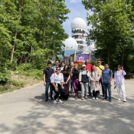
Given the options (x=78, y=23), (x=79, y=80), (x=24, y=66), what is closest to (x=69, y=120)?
(x=79, y=80)

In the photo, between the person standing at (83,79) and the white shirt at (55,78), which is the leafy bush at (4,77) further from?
the person standing at (83,79)

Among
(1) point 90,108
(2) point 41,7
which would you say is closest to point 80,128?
(1) point 90,108

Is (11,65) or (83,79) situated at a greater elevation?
(11,65)

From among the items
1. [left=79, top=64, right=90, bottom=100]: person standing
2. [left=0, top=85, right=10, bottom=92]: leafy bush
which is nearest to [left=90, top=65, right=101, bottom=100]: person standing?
[left=79, top=64, right=90, bottom=100]: person standing

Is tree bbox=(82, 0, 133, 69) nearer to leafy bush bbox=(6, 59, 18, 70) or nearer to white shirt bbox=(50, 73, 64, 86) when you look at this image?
leafy bush bbox=(6, 59, 18, 70)

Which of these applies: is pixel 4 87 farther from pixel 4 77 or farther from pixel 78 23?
pixel 78 23

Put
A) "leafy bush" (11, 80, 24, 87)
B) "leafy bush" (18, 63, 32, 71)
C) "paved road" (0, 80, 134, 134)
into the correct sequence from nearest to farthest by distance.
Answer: "paved road" (0, 80, 134, 134) < "leafy bush" (11, 80, 24, 87) < "leafy bush" (18, 63, 32, 71)

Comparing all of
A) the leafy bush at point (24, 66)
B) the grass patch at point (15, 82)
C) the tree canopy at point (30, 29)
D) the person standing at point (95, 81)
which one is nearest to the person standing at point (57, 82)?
the person standing at point (95, 81)

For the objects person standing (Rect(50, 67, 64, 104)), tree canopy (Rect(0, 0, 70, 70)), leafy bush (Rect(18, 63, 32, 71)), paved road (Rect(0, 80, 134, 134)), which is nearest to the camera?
paved road (Rect(0, 80, 134, 134))

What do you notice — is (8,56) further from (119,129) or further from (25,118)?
(119,129)

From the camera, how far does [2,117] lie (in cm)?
451

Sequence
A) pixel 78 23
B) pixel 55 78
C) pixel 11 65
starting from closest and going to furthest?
pixel 55 78, pixel 11 65, pixel 78 23

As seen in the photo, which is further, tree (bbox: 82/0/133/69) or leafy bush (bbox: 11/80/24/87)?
tree (bbox: 82/0/133/69)

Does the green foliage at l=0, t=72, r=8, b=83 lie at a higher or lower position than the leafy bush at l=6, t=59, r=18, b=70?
lower
